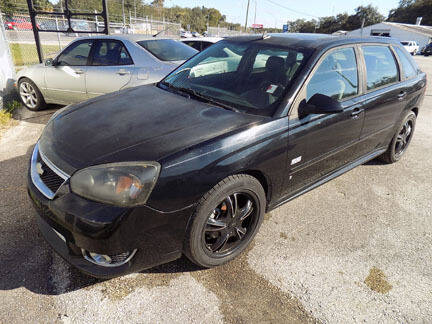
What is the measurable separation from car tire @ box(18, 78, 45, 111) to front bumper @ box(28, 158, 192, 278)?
4426 mm

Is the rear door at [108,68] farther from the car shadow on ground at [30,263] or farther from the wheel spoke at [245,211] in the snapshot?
the wheel spoke at [245,211]

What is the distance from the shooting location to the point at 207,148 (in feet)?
6.47

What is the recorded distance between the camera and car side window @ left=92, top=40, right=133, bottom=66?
5008 millimetres

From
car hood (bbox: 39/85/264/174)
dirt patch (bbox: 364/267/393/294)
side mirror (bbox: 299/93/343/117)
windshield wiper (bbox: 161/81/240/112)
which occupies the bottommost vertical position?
dirt patch (bbox: 364/267/393/294)

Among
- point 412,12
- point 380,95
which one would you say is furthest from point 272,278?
point 412,12

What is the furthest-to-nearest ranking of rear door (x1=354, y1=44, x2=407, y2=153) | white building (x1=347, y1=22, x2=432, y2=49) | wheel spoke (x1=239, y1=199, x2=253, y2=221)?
1. white building (x1=347, y1=22, x2=432, y2=49)
2. rear door (x1=354, y1=44, x2=407, y2=153)
3. wheel spoke (x1=239, y1=199, x2=253, y2=221)

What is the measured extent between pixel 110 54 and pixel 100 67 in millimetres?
280

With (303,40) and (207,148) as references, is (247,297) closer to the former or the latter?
(207,148)

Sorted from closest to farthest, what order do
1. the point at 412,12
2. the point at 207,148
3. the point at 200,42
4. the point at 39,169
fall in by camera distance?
the point at 207,148
the point at 39,169
the point at 200,42
the point at 412,12

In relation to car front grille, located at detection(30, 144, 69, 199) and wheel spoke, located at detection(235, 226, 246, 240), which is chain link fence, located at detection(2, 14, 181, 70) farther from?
wheel spoke, located at detection(235, 226, 246, 240)

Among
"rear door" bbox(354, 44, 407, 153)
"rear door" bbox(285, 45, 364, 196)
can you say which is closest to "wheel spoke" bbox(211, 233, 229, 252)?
"rear door" bbox(285, 45, 364, 196)

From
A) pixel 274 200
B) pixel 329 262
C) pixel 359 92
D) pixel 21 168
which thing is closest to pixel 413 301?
pixel 329 262

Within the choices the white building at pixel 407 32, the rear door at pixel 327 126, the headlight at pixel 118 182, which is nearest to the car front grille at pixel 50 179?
the headlight at pixel 118 182

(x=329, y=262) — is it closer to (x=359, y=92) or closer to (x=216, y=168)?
(x=216, y=168)
